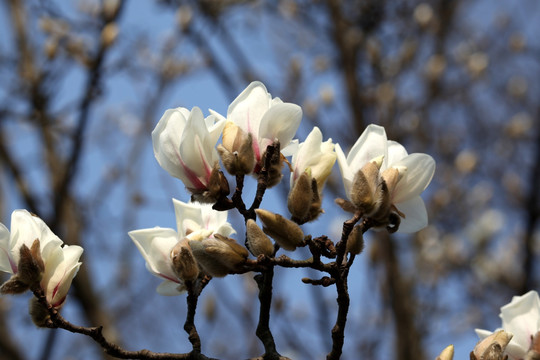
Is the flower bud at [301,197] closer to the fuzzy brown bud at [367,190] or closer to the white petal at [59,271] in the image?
the fuzzy brown bud at [367,190]

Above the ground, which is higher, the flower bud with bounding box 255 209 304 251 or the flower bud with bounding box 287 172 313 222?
the flower bud with bounding box 287 172 313 222

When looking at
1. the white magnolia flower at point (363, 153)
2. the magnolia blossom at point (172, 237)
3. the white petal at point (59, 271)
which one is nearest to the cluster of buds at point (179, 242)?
the magnolia blossom at point (172, 237)

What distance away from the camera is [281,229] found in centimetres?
83

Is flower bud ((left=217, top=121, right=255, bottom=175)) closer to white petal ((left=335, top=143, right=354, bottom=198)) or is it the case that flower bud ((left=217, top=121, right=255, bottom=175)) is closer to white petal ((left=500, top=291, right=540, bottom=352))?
white petal ((left=335, top=143, right=354, bottom=198))

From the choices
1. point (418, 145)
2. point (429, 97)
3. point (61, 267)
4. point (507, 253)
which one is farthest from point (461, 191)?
point (61, 267)

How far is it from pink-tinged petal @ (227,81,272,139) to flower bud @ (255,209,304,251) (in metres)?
0.18

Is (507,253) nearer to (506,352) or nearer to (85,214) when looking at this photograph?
(85,214)

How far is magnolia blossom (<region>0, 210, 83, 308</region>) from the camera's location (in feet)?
2.94

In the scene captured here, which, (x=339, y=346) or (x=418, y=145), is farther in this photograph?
(x=418, y=145)

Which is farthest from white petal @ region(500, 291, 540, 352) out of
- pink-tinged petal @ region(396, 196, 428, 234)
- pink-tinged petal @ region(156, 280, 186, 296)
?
pink-tinged petal @ region(156, 280, 186, 296)

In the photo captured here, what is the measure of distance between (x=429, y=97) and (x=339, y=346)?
144 inches

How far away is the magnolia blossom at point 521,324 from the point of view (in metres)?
0.99

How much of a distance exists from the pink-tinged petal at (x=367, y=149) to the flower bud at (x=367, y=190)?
0.04 metres

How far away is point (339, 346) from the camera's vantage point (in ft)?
2.73
